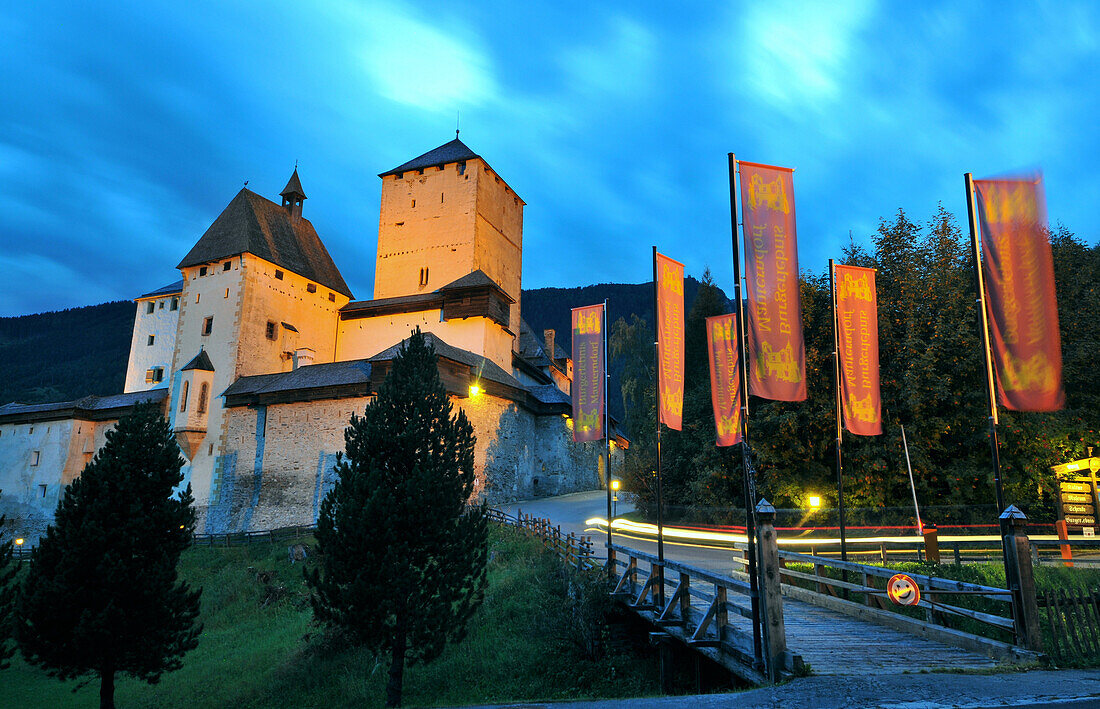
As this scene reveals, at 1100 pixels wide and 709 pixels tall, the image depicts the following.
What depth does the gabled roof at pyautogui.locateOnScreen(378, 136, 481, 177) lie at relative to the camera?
133 ft

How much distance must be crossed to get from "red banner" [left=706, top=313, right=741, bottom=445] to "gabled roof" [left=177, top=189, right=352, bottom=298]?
27580 millimetres

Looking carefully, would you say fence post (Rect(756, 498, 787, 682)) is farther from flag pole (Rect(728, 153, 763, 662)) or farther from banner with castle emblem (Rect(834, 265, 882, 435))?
banner with castle emblem (Rect(834, 265, 882, 435))

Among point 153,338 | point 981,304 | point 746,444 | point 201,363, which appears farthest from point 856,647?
point 153,338

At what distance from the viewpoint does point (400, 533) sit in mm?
11906

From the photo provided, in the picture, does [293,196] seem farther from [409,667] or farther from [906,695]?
[906,695]

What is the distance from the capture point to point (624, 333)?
40.5 metres

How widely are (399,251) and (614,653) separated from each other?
32.1 m

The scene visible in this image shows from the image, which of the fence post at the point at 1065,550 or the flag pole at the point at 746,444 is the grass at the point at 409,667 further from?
the fence post at the point at 1065,550

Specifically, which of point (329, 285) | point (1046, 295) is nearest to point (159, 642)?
point (1046, 295)

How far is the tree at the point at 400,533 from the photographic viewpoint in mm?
11523

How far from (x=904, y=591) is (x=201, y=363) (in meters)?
33.8

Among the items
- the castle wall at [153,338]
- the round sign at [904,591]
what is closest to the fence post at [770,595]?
the round sign at [904,591]

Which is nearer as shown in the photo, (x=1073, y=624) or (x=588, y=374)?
(x=1073, y=624)

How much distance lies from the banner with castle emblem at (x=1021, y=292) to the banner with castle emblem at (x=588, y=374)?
8.47 m
